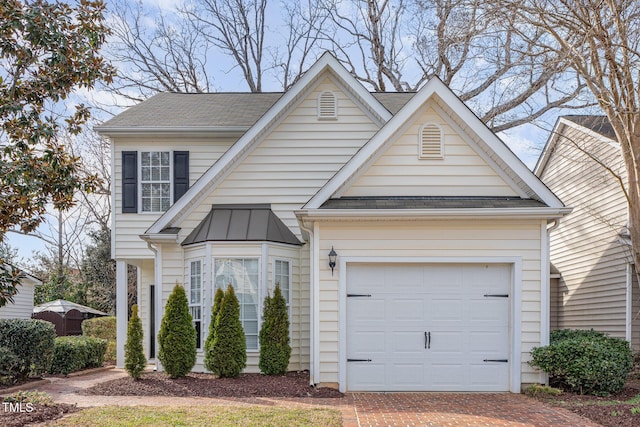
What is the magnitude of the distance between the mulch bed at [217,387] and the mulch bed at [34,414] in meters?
1.64

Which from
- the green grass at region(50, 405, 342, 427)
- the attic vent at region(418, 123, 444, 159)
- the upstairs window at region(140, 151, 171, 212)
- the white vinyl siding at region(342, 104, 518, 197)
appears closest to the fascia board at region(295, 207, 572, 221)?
the white vinyl siding at region(342, 104, 518, 197)

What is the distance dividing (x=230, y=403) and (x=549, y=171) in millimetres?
15073

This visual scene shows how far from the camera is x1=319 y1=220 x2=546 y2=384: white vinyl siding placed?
1054cm

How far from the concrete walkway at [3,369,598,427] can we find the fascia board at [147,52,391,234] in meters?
4.18

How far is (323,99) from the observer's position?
14.0 m

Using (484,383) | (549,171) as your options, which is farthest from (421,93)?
(549,171)

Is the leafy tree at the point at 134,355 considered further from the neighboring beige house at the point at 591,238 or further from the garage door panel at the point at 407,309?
the neighboring beige house at the point at 591,238

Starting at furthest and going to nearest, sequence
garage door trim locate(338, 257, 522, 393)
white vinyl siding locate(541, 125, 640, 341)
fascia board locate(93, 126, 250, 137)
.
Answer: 1. white vinyl siding locate(541, 125, 640, 341)
2. fascia board locate(93, 126, 250, 137)
3. garage door trim locate(338, 257, 522, 393)

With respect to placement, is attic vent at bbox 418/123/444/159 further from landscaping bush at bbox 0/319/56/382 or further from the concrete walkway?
landscaping bush at bbox 0/319/56/382

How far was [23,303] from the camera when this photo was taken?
77.5 ft

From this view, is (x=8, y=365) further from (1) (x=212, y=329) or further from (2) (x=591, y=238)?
(2) (x=591, y=238)

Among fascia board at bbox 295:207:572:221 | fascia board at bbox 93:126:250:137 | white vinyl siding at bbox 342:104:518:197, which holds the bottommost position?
fascia board at bbox 295:207:572:221

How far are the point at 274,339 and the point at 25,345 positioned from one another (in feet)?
16.9

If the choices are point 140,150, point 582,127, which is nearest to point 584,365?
point 582,127
